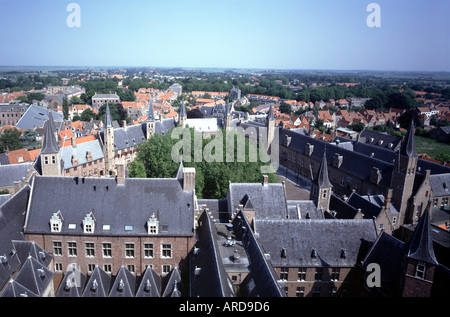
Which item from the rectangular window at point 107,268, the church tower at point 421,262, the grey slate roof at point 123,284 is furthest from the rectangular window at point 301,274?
the rectangular window at point 107,268

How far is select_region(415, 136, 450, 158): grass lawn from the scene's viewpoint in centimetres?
11056

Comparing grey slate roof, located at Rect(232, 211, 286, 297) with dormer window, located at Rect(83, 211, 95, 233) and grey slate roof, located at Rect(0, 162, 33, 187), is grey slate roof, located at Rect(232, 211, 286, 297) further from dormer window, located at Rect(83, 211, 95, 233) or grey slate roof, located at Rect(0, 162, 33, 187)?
grey slate roof, located at Rect(0, 162, 33, 187)

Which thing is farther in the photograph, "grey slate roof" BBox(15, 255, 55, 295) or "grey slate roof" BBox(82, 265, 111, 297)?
"grey slate roof" BBox(82, 265, 111, 297)

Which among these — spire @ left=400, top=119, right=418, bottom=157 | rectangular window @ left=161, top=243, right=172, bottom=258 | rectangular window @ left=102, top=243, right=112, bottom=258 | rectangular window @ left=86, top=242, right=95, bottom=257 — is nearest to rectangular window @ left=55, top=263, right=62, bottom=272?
rectangular window @ left=86, top=242, right=95, bottom=257

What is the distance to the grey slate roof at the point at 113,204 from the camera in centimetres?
3073

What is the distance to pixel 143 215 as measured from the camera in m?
31.3

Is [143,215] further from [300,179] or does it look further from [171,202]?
[300,179]

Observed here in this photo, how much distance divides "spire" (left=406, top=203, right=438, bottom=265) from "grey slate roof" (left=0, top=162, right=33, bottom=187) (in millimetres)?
54535

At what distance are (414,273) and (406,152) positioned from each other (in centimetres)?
2954

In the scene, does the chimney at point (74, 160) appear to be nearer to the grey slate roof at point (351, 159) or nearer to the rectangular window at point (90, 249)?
the rectangular window at point (90, 249)

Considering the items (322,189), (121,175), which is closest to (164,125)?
(121,175)

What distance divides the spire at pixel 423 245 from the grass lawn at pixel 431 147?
100388mm

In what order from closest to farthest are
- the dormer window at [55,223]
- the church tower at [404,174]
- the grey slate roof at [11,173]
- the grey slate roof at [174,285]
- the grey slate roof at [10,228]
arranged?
the grey slate roof at [174,285], the grey slate roof at [10,228], the dormer window at [55,223], the church tower at [404,174], the grey slate roof at [11,173]

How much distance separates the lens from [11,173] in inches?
2149
